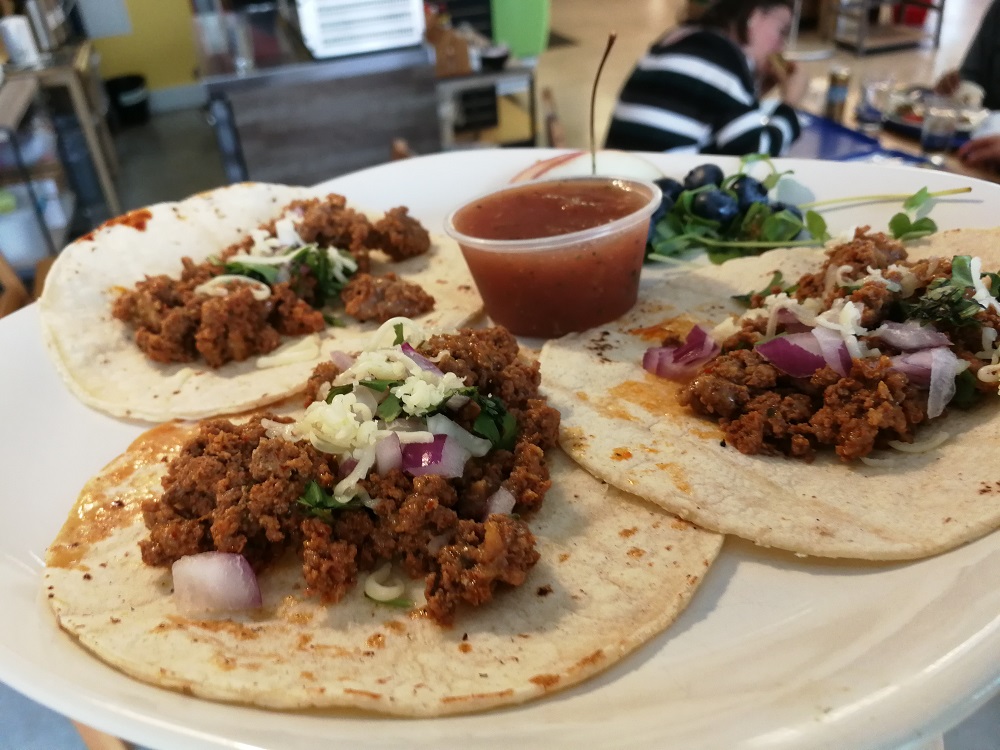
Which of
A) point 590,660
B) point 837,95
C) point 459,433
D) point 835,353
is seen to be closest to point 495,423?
point 459,433

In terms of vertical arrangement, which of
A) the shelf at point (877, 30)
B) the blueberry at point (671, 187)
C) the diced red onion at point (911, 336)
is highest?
the diced red onion at point (911, 336)

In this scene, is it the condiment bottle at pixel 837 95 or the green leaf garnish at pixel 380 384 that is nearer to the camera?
the green leaf garnish at pixel 380 384

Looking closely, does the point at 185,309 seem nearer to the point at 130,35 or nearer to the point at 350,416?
the point at 350,416

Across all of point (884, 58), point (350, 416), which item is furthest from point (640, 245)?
point (884, 58)

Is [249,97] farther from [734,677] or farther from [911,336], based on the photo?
[734,677]

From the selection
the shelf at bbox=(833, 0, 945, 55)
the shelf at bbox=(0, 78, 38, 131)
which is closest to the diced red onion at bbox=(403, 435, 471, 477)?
the shelf at bbox=(0, 78, 38, 131)

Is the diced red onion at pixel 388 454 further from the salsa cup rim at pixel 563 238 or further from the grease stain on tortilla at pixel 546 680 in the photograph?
the salsa cup rim at pixel 563 238

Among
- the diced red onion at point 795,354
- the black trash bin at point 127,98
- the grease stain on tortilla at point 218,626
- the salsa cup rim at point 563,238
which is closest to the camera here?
the grease stain on tortilla at point 218,626

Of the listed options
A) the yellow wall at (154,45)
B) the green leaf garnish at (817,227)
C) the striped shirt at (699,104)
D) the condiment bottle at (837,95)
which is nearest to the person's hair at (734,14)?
the striped shirt at (699,104)

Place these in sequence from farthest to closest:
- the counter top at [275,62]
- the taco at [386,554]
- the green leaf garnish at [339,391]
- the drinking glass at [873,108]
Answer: the counter top at [275,62]
the drinking glass at [873,108]
the green leaf garnish at [339,391]
the taco at [386,554]
